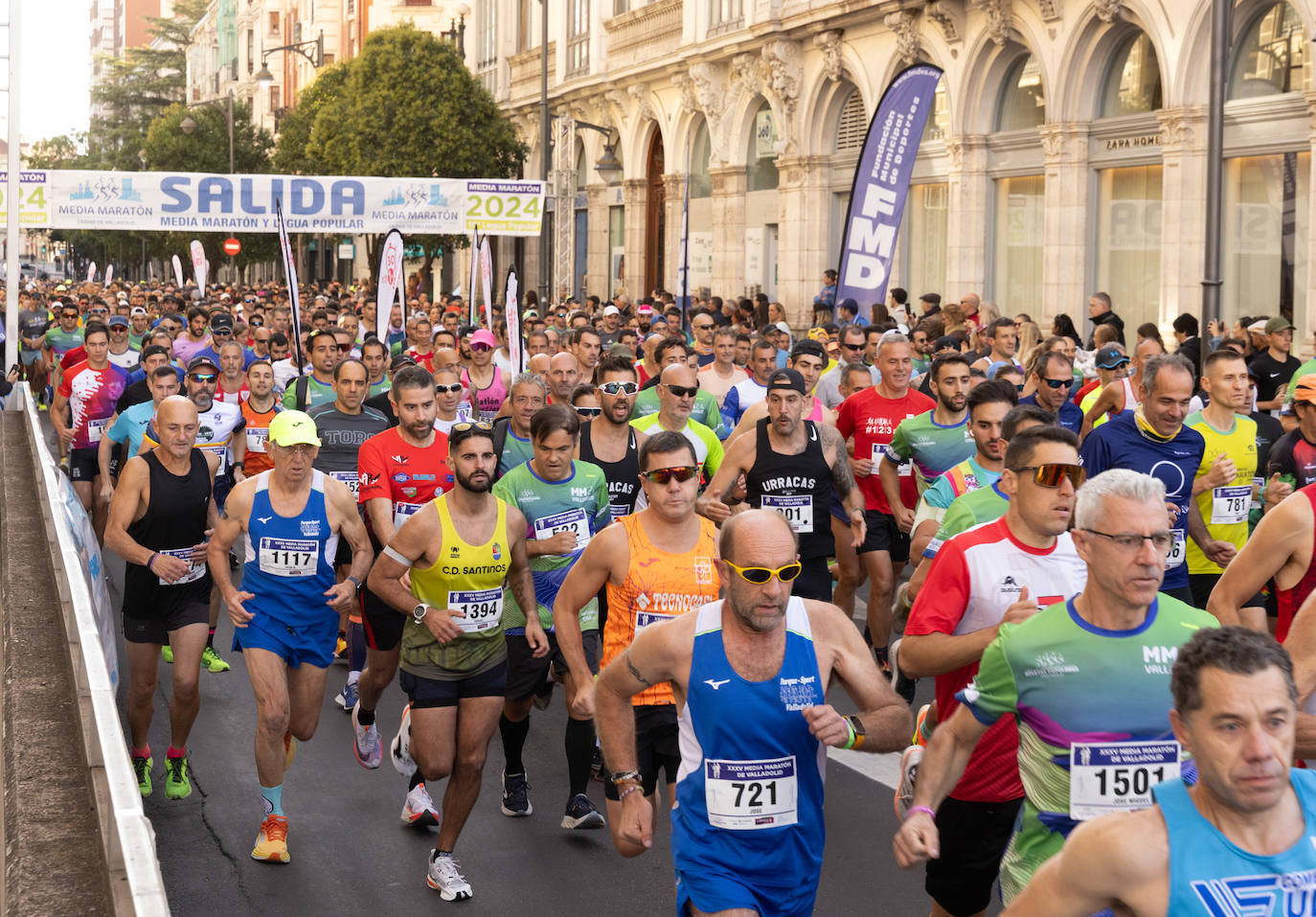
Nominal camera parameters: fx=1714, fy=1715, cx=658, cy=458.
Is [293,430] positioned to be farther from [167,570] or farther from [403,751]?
[403,751]

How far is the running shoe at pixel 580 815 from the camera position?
7277 mm

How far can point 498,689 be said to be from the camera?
6.97 metres

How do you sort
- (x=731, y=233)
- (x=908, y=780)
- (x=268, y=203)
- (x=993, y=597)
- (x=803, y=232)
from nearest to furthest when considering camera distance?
(x=908, y=780), (x=993, y=597), (x=268, y=203), (x=803, y=232), (x=731, y=233)

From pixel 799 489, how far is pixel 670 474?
2.76 meters

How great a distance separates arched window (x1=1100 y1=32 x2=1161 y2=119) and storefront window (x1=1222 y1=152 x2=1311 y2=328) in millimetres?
1975

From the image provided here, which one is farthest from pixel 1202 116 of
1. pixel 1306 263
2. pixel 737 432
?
pixel 737 432

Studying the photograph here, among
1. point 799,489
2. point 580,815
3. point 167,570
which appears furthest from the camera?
point 799,489

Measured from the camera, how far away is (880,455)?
10172mm

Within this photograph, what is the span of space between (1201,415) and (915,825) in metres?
5.02

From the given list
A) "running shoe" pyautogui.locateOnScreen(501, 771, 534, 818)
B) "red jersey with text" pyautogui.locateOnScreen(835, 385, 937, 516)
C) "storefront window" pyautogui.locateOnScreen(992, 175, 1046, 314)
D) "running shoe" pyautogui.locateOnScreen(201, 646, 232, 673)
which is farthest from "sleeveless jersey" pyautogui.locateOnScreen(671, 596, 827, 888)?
"storefront window" pyautogui.locateOnScreen(992, 175, 1046, 314)

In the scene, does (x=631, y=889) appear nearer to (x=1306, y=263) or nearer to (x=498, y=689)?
(x=498, y=689)

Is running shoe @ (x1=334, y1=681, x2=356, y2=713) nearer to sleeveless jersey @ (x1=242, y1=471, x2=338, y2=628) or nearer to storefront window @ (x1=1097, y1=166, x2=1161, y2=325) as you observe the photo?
sleeveless jersey @ (x1=242, y1=471, x2=338, y2=628)

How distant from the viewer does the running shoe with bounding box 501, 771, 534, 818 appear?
7.54 meters

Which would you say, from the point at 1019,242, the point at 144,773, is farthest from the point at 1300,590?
the point at 1019,242
